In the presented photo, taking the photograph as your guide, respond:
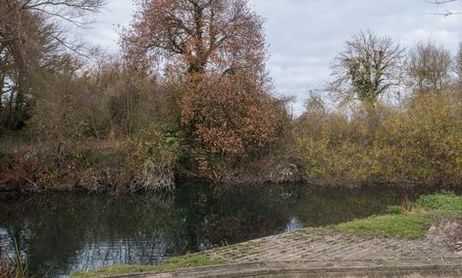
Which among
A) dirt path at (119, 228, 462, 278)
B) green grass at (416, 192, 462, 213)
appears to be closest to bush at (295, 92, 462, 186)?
green grass at (416, 192, 462, 213)

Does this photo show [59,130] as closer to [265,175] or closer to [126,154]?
[126,154]

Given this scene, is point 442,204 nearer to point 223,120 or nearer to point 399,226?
point 399,226

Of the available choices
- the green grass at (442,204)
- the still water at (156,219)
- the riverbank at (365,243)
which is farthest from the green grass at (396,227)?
the still water at (156,219)

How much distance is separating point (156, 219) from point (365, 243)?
9591 mm

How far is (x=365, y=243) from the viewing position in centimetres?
1102

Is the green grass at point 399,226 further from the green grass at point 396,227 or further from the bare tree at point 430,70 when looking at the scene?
the bare tree at point 430,70

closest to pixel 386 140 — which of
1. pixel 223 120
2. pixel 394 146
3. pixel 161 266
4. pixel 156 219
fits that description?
pixel 394 146

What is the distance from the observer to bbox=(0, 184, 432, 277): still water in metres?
13.5

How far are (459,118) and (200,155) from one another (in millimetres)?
13988

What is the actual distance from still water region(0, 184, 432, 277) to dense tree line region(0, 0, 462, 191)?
220 cm

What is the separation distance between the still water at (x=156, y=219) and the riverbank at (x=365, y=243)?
8.98ft

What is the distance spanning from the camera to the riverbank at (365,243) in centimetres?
982

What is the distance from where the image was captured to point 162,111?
29.1 m

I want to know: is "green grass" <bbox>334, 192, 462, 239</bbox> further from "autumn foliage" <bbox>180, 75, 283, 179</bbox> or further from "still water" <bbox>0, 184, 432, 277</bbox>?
"autumn foliage" <bbox>180, 75, 283, 179</bbox>
